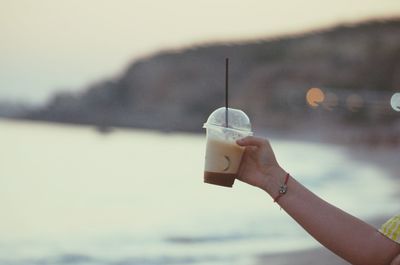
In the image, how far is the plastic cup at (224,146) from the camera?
2191 millimetres

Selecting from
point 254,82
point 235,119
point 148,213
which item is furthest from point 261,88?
point 235,119

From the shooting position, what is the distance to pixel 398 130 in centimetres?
3700

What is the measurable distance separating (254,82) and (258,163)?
2215 inches

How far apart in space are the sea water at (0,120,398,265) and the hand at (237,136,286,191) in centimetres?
416

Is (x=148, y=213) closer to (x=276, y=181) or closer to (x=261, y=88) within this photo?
(x=276, y=181)

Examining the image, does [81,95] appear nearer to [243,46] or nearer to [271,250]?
[243,46]

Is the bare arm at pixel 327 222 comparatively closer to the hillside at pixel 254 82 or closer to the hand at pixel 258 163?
the hand at pixel 258 163

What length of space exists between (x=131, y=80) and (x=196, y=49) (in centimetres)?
550

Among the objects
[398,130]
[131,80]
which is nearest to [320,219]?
[398,130]

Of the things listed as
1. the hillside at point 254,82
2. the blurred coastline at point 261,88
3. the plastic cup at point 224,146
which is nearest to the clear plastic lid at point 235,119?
the plastic cup at point 224,146

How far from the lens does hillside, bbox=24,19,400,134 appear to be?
177ft

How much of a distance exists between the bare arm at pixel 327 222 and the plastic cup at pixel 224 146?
0.08 meters

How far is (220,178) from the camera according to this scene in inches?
89.2

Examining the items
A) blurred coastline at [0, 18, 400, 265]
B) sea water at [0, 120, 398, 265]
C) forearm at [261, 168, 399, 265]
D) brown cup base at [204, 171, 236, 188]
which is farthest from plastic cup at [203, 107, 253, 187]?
blurred coastline at [0, 18, 400, 265]
